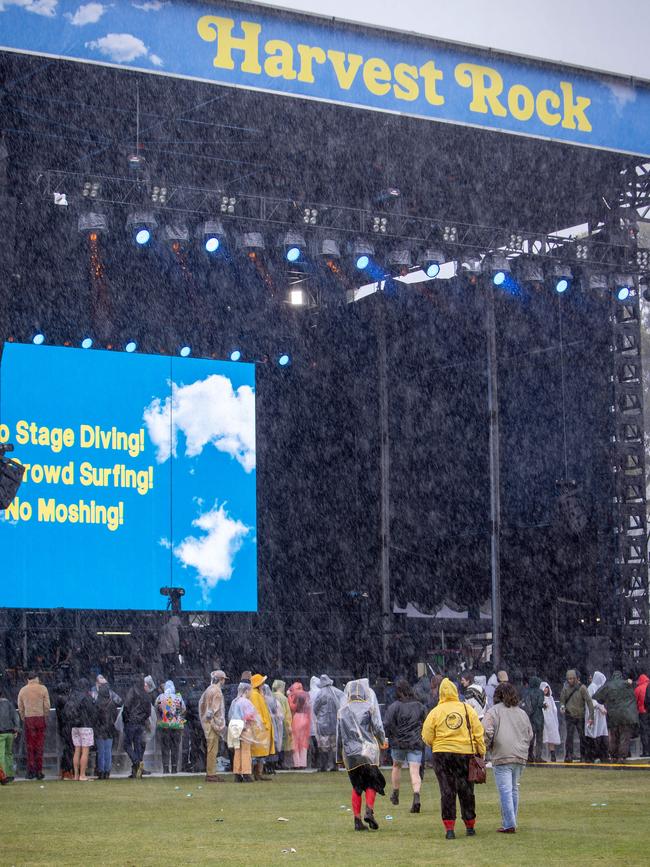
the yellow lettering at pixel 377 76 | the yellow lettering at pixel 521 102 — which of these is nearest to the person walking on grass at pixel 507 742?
the yellow lettering at pixel 377 76

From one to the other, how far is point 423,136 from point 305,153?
6.26 feet

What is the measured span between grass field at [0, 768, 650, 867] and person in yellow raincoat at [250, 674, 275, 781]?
505mm

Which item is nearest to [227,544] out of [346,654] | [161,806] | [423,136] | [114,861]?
[346,654]

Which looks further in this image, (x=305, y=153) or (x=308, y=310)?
(x=308, y=310)

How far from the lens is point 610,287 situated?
73.4 feet

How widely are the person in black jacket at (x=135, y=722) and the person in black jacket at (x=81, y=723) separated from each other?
1.46ft

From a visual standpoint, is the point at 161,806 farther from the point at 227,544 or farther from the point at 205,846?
the point at 227,544

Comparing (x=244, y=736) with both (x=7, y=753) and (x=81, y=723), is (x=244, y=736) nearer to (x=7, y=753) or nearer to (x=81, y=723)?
(x=81, y=723)

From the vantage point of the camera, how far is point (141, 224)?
1927 cm

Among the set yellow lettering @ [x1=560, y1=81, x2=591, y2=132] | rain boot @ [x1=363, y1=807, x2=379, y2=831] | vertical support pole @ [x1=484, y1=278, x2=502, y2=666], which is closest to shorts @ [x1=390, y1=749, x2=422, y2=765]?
rain boot @ [x1=363, y1=807, x2=379, y2=831]

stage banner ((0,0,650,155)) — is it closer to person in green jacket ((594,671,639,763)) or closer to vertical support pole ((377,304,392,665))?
person in green jacket ((594,671,639,763))

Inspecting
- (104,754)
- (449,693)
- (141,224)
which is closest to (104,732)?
(104,754)

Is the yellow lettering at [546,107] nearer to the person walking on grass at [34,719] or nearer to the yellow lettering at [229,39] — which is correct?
the yellow lettering at [229,39]

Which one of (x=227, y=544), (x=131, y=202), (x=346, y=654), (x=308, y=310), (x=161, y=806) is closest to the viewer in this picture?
(x=161, y=806)
